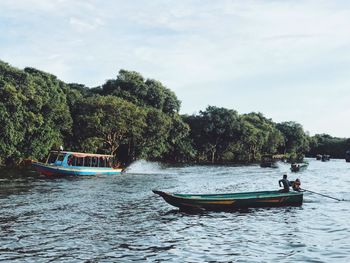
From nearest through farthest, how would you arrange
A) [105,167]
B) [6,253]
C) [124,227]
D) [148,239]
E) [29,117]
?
[6,253] → [148,239] → [124,227] → [105,167] → [29,117]

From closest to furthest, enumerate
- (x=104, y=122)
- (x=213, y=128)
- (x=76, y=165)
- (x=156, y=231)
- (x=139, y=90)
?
(x=156, y=231)
(x=76, y=165)
(x=104, y=122)
(x=139, y=90)
(x=213, y=128)

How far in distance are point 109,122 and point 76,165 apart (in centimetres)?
2042

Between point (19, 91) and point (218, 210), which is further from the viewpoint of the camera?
point (19, 91)

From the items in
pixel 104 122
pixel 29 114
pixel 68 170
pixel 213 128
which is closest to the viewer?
pixel 68 170

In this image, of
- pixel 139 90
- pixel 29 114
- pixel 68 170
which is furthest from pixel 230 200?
pixel 139 90

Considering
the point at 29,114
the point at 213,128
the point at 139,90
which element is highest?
the point at 139,90

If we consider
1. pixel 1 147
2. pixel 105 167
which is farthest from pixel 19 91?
pixel 105 167

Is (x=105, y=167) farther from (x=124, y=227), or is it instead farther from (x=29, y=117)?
(x=124, y=227)

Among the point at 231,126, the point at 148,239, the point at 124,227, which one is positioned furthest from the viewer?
the point at 231,126

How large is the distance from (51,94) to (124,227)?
56.6 meters

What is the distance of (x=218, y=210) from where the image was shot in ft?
101

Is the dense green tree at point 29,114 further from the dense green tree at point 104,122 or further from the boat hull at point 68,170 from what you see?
the boat hull at point 68,170

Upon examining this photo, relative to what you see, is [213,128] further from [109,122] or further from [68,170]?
[68,170]

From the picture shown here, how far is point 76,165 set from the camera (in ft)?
198
